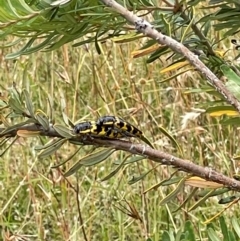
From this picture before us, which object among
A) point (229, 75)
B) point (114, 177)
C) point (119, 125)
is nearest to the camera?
point (229, 75)

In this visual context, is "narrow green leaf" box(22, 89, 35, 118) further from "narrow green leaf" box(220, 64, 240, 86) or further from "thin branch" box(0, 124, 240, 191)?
"narrow green leaf" box(220, 64, 240, 86)

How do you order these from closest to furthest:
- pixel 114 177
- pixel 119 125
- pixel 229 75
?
pixel 229 75, pixel 119 125, pixel 114 177

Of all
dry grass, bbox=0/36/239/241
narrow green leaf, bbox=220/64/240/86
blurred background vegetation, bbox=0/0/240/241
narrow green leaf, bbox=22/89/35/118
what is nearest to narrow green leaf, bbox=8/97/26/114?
narrow green leaf, bbox=22/89/35/118

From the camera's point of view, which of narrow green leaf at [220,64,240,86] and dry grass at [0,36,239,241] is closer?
narrow green leaf at [220,64,240,86]

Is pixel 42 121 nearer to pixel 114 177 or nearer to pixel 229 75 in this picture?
pixel 229 75

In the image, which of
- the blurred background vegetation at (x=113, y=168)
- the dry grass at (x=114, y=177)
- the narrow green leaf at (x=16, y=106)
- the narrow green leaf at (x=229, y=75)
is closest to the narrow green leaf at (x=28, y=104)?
the narrow green leaf at (x=16, y=106)

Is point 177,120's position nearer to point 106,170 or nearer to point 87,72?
point 106,170

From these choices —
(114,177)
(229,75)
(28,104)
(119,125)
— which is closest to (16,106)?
(28,104)

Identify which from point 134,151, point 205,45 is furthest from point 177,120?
point 134,151

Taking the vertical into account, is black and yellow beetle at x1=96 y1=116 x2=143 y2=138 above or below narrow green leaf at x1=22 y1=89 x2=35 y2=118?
below

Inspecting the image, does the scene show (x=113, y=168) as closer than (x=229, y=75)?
No

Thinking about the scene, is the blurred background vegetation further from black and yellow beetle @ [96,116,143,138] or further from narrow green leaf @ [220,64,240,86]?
narrow green leaf @ [220,64,240,86]
